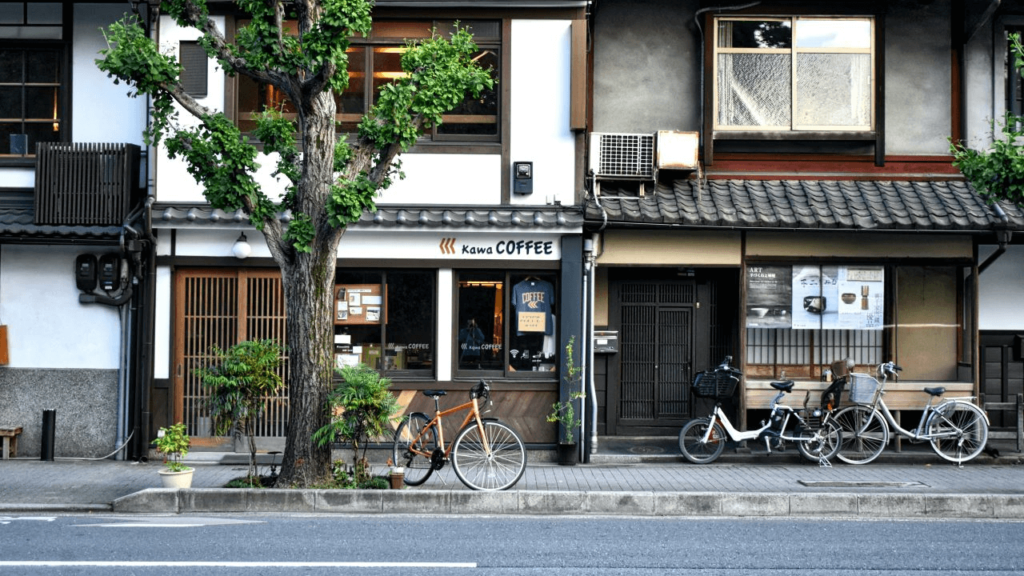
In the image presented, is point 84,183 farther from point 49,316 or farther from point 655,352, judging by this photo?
point 655,352

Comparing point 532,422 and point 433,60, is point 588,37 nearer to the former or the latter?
point 433,60

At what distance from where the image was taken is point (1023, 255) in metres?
15.5

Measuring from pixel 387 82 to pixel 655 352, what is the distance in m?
5.67

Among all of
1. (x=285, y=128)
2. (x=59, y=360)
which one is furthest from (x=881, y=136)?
(x=59, y=360)

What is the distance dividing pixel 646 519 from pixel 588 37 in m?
7.64

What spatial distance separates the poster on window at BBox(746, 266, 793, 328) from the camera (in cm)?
1491

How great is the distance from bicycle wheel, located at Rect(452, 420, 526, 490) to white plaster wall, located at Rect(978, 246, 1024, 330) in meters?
8.19

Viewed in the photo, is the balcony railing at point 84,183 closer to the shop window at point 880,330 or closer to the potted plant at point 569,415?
the potted plant at point 569,415

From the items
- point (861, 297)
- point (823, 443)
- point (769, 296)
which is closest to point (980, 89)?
point (861, 297)

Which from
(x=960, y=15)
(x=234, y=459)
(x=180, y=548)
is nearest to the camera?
(x=180, y=548)

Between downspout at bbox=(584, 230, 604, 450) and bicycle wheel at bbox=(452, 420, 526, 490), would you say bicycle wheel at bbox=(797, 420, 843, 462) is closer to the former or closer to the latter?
downspout at bbox=(584, 230, 604, 450)

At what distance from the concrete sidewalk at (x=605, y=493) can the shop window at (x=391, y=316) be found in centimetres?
216

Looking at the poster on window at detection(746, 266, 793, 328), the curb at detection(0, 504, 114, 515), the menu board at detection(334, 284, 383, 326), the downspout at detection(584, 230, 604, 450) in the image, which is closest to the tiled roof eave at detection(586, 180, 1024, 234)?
the downspout at detection(584, 230, 604, 450)

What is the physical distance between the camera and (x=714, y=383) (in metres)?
14.6
